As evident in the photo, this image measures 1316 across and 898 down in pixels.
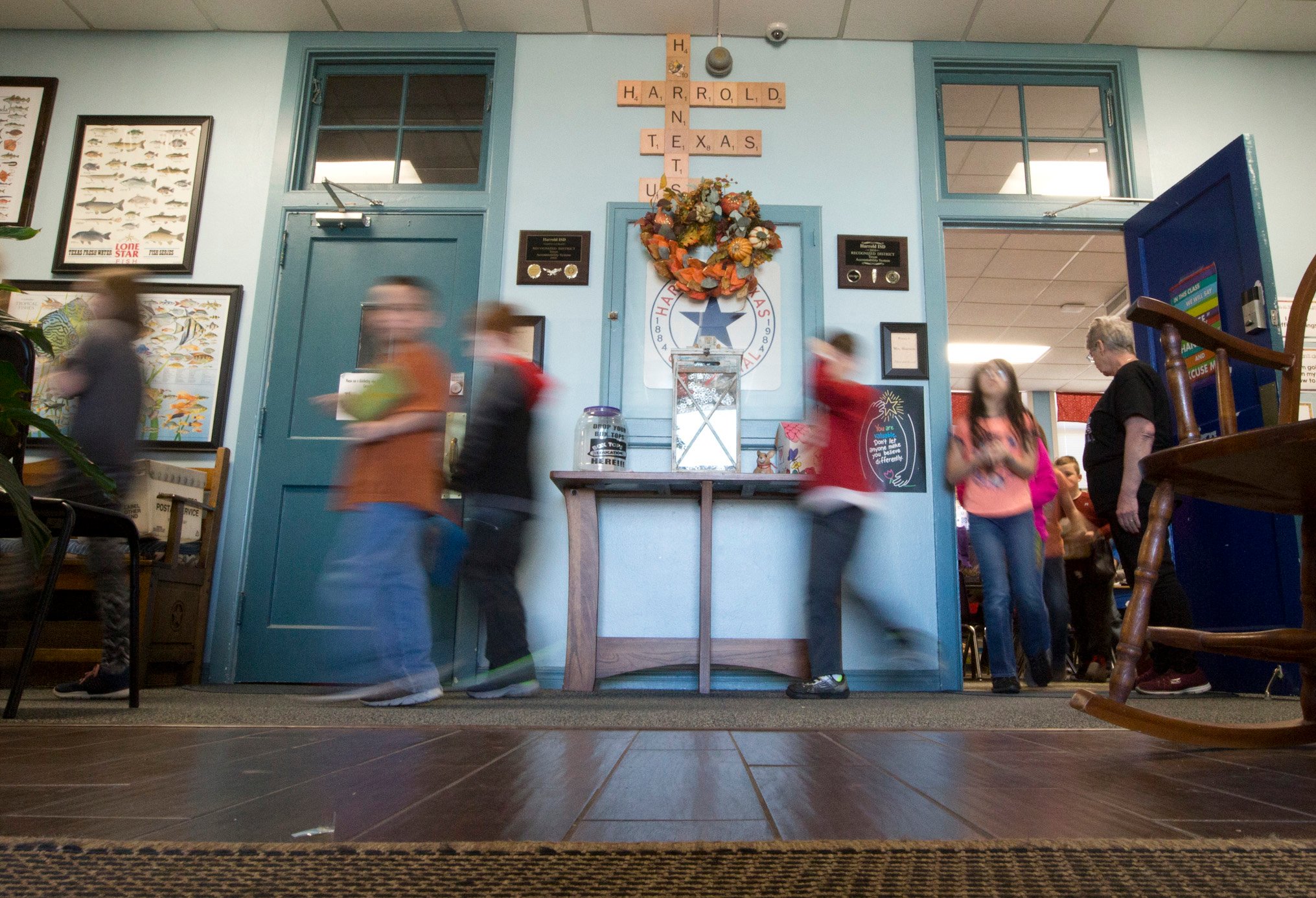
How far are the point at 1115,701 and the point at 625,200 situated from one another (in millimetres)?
2962

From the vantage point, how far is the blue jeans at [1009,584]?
2977 mm

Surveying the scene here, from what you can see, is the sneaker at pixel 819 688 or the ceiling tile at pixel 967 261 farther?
the ceiling tile at pixel 967 261

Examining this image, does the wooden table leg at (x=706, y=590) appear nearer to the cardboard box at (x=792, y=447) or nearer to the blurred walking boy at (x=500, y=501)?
the cardboard box at (x=792, y=447)

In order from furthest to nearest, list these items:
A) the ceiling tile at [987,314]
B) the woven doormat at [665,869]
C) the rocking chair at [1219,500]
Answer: the ceiling tile at [987,314] → the rocking chair at [1219,500] → the woven doormat at [665,869]

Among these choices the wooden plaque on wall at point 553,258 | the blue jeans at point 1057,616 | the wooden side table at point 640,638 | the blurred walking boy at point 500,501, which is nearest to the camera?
the blurred walking boy at point 500,501

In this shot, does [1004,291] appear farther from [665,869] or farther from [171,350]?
[665,869]

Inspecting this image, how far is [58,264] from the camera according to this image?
3850 mm

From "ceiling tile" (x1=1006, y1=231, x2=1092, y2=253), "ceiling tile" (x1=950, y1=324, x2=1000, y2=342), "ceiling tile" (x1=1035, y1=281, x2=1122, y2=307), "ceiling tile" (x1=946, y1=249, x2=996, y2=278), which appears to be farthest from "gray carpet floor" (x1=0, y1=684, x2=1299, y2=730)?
"ceiling tile" (x1=950, y1=324, x2=1000, y2=342)

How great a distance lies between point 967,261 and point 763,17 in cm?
338

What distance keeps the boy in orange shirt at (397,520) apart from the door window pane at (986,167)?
269 centimetres

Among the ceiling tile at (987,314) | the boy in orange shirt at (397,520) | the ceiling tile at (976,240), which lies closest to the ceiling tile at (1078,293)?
the ceiling tile at (987,314)

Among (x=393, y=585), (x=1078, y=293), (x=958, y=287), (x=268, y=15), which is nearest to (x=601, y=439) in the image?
(x=393, y=585)

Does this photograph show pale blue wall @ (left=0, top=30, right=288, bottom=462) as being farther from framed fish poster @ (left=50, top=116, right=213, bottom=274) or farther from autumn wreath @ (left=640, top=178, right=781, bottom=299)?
autumn wreath @ (left=640, top=178, right=781, bottom=299)

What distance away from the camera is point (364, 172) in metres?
4.07
